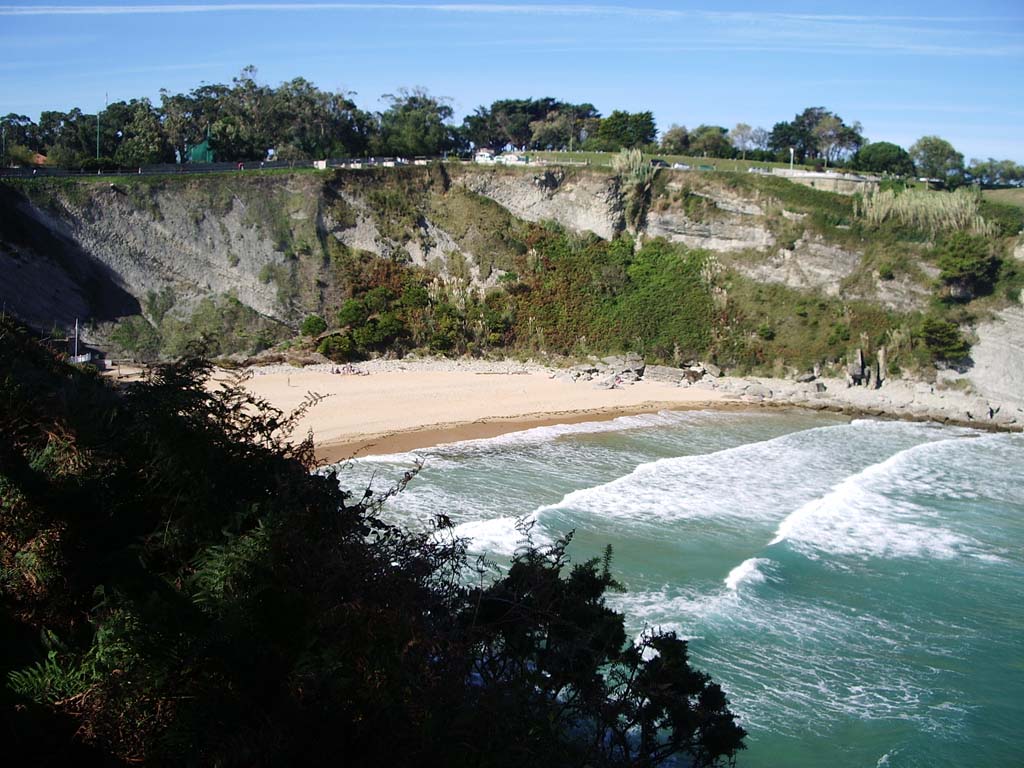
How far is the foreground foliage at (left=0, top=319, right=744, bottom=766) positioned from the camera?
5.48m

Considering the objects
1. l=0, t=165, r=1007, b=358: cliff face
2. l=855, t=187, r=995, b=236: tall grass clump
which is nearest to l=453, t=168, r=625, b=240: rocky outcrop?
l=0, t=165, r=1007, b=358: cliff face

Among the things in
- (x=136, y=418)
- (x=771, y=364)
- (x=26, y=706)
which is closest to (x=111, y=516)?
(x=136, y=418)

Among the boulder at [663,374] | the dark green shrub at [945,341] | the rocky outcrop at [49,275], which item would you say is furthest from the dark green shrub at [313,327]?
the dark green shrub at [945,341]

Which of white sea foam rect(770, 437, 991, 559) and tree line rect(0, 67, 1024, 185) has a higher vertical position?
tree line rect(0, 67, 1024, 185)

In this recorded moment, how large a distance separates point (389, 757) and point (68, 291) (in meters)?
33.8

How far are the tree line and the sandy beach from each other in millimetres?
18340

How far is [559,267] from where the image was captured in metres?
43.7

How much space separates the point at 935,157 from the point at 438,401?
5099 centimetres

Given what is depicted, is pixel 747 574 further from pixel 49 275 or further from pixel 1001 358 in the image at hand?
pixel 49 275

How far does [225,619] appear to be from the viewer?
5824 millimetres

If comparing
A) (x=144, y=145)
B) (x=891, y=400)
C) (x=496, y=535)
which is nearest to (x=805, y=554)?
(x=496, y=535)

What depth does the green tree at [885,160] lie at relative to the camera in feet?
203

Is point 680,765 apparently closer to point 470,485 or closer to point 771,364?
point 470,485

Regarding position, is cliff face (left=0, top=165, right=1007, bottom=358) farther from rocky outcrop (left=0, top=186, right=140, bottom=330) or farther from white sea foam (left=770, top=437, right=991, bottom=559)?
white sea foam (left=770, top=437, right=991, bottom=559)
